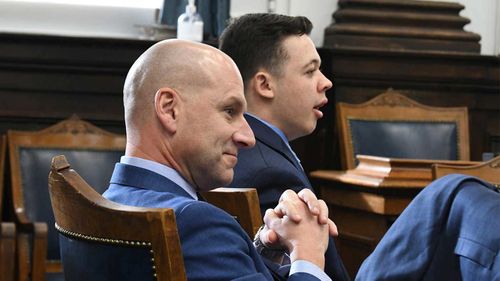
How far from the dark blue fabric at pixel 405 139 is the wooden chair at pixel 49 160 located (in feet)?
4.48

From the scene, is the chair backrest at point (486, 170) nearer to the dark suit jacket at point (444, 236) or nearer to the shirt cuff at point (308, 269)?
the dark suit jacket at point (444, 236)

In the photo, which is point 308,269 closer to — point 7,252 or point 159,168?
point 159,168

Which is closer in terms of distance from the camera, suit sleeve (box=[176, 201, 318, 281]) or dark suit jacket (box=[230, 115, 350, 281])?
suit sleeve (box=[176, 201, 318, 281])

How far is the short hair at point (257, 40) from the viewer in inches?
145

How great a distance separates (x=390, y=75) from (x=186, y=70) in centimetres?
431

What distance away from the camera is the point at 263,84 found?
144 inches

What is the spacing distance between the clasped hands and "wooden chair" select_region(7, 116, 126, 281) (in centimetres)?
285

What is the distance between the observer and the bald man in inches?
85.9

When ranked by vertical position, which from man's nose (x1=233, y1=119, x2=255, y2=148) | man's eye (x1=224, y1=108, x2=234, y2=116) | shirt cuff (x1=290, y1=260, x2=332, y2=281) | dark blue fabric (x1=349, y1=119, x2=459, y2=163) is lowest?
dark blue fabric (x1=349, y1=119, x2=459, y2=163)

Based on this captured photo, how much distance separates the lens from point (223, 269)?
197cm

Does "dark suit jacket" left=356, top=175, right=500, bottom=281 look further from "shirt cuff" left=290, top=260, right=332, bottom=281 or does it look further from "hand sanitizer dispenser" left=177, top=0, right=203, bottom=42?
"hand sanitizer dispenser" left=177, top=0, right=203, bottom=42

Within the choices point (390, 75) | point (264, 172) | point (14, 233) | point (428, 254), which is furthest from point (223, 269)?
point (390, 75)

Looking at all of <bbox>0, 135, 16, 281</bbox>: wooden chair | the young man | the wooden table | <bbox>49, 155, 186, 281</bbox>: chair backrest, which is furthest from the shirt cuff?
the wooden table

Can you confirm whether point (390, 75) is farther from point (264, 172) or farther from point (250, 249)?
point (250, 249)
